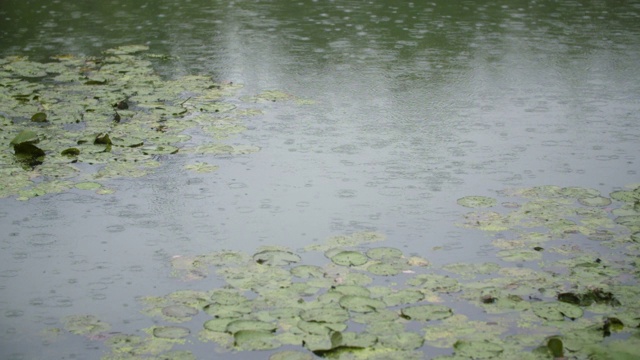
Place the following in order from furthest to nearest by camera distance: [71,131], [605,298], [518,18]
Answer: [518,18] < [71,131] < [605,298]

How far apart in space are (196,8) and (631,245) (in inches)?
245

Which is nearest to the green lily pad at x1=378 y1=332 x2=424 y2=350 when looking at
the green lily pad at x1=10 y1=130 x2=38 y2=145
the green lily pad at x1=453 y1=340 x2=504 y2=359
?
the green lily pad at x1=453 y1=340 x2=504 y2=359

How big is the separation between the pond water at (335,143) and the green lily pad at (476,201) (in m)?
0.06

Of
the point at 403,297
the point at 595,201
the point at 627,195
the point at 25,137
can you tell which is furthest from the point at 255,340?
the point at 25,137

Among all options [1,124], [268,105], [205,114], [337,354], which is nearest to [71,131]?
[1,124]

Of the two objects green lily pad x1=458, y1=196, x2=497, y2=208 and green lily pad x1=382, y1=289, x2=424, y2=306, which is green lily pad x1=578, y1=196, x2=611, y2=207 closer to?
green lily pad x1=458, y1=196, x2=497, y2=208

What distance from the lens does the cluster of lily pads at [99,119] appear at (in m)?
4.04

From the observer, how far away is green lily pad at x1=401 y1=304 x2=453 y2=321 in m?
2.62

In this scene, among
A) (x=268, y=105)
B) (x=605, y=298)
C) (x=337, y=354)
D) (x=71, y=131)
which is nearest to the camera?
(x=337, y=354)

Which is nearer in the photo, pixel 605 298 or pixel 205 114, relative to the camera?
pixel 605 298

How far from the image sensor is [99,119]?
15.7ft

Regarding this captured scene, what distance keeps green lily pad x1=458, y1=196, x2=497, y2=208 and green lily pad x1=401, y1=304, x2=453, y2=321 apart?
940 millimetres

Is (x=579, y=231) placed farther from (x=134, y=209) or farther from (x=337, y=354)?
(x=134, y=209)

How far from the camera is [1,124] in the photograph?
4.71 metres
